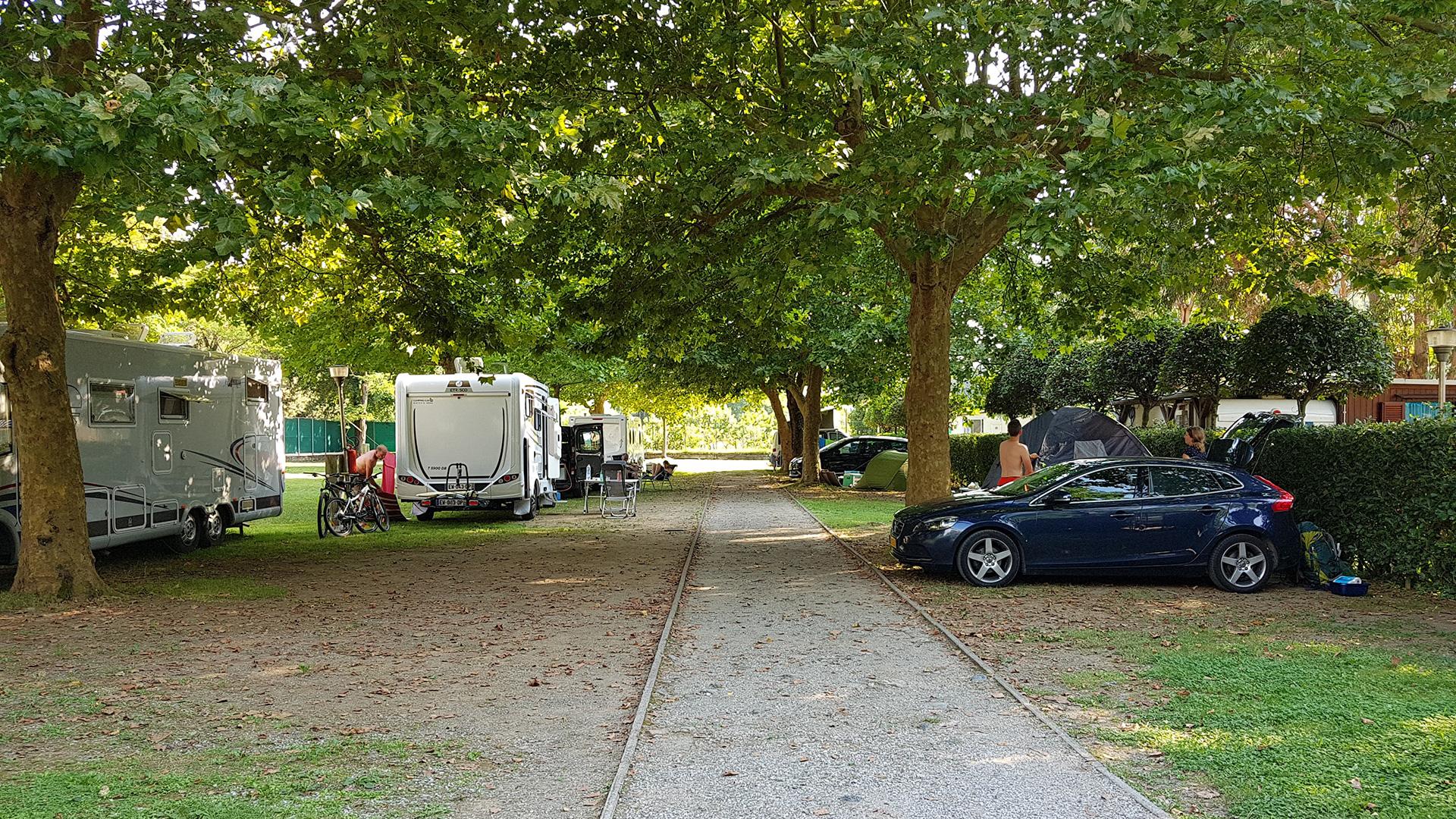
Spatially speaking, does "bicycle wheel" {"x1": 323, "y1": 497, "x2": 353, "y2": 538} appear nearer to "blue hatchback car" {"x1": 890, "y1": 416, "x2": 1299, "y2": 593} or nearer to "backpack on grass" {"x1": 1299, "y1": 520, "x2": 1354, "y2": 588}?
"blue hatchback car" {"x1": 890, "y1": 416, "x2": 1299, "y2": 593}

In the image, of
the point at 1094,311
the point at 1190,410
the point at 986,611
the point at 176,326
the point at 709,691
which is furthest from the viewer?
the point at 176,326

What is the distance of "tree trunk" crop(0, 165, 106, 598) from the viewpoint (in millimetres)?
10828

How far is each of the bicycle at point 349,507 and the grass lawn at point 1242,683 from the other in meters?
10.6

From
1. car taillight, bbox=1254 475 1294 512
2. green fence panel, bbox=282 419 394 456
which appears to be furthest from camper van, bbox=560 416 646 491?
green fence panel, bbox=282 419 394 456

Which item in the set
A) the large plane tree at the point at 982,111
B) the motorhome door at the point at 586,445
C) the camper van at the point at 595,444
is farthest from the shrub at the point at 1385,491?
the motorhome door at the point at 586,445

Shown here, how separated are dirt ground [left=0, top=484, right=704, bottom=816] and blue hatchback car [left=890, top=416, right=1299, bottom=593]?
3.31m

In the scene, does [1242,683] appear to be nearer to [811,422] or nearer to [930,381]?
[930,381]

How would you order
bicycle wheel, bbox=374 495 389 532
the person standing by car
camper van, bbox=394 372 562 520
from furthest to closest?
camper van, bbox=394 372 562 520, bicycle wheel, bbox=374 495 389 532, the person standing by car

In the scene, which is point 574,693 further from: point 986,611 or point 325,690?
point 986,611

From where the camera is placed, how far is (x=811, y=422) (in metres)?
35.6

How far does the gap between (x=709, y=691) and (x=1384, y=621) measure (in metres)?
6.19

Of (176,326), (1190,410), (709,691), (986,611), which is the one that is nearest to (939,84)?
(986,611)

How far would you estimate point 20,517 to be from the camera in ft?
37.2

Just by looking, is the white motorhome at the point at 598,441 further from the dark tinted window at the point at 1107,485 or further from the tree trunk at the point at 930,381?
the dark tinted window at the point at 1107,485
